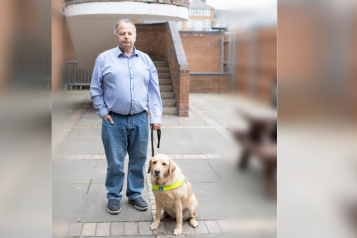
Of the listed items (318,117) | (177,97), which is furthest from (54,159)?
(177,97)

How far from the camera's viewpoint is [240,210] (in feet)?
2.44

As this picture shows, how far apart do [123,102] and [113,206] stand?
1.12m

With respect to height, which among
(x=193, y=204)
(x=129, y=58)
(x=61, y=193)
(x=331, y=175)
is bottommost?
(x=193, y=204)

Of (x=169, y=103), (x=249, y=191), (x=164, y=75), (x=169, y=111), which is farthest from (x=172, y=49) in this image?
(x=249, y=191)

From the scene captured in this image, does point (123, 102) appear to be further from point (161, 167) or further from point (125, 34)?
point (161, 167)

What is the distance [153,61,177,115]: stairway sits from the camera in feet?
35.3

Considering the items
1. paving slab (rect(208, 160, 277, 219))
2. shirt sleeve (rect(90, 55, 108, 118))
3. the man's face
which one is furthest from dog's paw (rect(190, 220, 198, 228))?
paving slab (rect(208, 160, 277, 219))

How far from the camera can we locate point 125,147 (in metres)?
3.65

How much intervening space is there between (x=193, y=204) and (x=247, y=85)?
9.45ft

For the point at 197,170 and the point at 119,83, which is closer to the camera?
the point at 119,83

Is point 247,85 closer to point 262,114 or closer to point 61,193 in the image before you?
point 262,114

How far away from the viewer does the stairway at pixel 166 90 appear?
424 inches

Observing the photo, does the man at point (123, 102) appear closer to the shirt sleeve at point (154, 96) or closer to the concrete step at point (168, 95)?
the shirt sleeve at point (154, 96)

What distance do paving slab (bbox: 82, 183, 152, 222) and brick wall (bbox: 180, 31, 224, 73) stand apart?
20426mm
